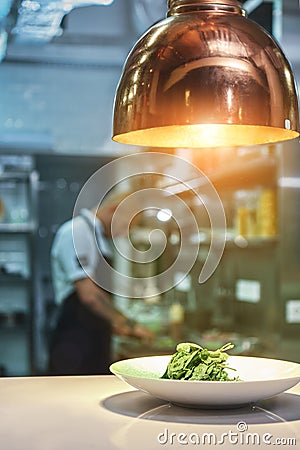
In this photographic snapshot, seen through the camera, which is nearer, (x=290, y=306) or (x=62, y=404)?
(x=62, y=404)

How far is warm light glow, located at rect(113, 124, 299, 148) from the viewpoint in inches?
61.2

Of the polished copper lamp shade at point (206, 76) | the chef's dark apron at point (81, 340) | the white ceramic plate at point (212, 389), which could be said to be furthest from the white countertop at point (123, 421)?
the chef's dark apron at point (81, 340)

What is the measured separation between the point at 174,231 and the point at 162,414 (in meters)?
2.70

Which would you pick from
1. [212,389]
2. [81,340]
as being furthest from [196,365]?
[81,340]

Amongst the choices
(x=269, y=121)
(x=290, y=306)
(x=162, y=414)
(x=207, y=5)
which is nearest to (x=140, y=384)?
(x=162, y=414)

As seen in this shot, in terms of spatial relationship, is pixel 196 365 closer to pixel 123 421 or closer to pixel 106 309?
Result: pixel 123 421

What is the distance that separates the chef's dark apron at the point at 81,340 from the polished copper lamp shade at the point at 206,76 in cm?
233

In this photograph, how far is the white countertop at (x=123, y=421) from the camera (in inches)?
46.8

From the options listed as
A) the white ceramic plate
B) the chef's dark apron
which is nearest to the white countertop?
the white ceramic plate

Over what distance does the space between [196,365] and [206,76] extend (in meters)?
0.49

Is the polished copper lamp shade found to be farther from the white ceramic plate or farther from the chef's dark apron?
the chef's dark apron

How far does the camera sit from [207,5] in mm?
1383

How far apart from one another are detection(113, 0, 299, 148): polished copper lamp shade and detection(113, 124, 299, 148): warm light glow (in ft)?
0.51

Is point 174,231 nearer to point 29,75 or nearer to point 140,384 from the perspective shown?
point 29,75
